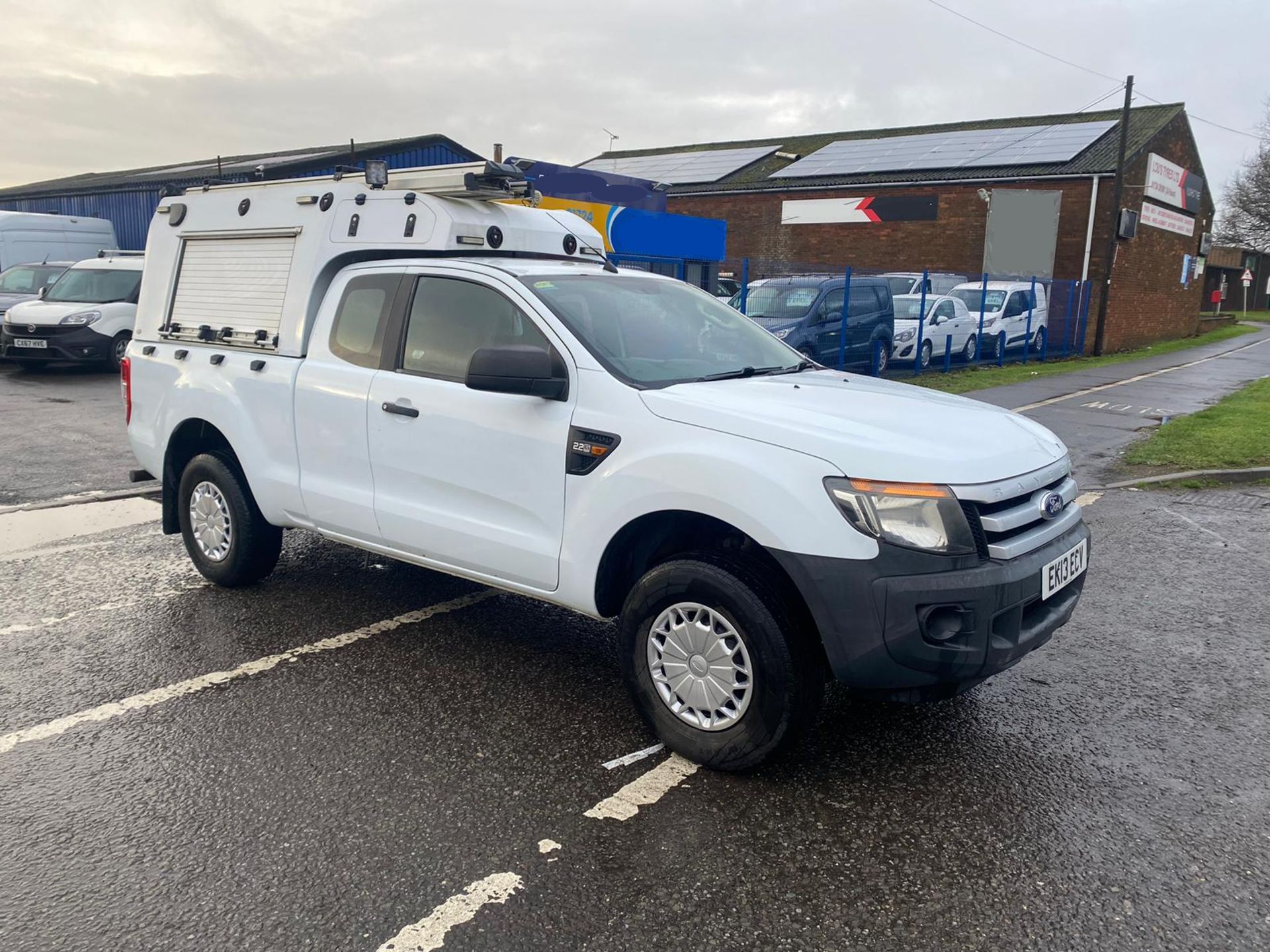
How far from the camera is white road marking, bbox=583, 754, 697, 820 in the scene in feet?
10.8

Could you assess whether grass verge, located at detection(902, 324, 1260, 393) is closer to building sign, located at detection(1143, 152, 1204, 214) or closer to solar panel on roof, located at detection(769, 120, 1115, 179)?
building sign, located at detection(1143, 152, 1204, 214)

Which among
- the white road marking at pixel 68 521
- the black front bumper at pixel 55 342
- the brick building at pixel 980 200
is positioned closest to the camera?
the white road marking at pixel 68 521

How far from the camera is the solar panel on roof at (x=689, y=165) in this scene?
34812 mm

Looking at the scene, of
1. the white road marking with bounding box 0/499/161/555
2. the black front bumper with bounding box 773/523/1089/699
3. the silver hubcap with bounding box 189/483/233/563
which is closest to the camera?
the black front bumper with bounding box 773/523/1089/699

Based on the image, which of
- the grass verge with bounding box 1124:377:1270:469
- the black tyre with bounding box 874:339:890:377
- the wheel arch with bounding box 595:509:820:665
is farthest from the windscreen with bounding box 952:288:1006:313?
the wheel arch with bounding box 595:509:820:665

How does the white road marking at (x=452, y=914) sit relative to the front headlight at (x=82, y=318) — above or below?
below

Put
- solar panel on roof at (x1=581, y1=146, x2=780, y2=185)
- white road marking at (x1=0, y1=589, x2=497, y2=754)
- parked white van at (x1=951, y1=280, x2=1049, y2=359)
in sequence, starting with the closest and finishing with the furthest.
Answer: white road marking at (x1=0, y1=589, x2=497, y2=754) → parked white van at (x1=951, y1=280, x2=1049, y2=359) → solar panel on roof at (x1=581, y1=146, x2=780, y2=185)

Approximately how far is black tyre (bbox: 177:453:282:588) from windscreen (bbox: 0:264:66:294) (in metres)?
15.4

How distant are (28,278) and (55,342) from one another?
14.2 ft

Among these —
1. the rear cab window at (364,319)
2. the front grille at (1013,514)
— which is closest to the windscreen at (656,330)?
the rear cab window at (364,319)

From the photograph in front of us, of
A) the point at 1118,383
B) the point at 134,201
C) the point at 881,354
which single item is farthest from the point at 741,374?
the point at 134,201

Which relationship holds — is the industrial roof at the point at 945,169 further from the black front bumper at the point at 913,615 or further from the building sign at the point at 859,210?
the black front bumper at the point at 913,615

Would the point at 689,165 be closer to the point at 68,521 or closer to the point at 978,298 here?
the point at 978,298

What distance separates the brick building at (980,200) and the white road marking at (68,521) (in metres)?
21.0
